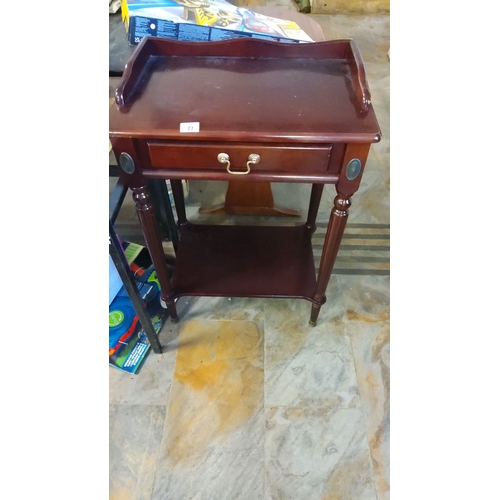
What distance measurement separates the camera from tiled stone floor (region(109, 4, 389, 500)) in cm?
95

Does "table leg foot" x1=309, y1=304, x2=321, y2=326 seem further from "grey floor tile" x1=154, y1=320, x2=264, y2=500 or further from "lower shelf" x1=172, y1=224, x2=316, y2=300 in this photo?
"grey floor tile" x1=154, y1=320, x2=264, y2=500

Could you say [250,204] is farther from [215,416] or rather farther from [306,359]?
[215,416]

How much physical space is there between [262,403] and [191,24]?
99cm

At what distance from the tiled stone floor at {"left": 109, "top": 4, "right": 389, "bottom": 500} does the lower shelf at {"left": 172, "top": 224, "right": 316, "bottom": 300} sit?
0.16 metres

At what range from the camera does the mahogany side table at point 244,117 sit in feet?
2.27

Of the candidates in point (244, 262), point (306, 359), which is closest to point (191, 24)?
point (244, 262)

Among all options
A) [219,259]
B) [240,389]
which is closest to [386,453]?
[240,389]

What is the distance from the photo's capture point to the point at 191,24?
2.95ft

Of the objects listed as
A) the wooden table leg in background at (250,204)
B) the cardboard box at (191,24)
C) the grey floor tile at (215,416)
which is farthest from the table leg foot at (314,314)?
the cardboard box at (191,24)

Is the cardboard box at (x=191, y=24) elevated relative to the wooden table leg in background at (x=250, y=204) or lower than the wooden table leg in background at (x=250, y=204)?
elevated

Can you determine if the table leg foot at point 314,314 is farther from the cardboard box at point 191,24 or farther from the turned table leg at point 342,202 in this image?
the cardboard box at point 191,24

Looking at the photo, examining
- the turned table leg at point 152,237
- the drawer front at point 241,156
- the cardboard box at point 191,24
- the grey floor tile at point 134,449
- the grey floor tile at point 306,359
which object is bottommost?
the grey floor tile at point 134,449

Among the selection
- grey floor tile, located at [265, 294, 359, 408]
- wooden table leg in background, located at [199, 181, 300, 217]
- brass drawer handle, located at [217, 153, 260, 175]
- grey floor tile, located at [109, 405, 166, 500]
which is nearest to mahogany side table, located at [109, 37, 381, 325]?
brass drawer handle, located at [217, 153, 260, 175]

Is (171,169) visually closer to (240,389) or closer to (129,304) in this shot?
(129,304)
